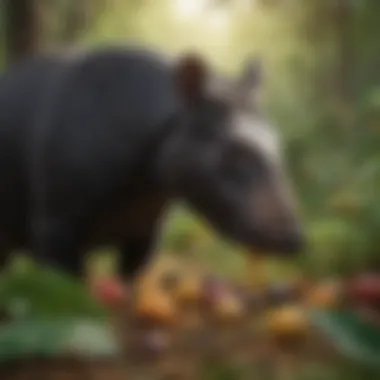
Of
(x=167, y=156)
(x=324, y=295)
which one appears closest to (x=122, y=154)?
(x=167, y=156)

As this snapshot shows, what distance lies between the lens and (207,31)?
3.46ft

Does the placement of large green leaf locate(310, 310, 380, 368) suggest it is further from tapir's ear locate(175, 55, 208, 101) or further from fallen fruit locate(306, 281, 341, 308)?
tapir's ear locate(175, 55, 208, 101)

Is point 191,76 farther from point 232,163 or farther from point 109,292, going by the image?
point 109,292

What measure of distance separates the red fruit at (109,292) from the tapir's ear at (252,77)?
0.26 meters

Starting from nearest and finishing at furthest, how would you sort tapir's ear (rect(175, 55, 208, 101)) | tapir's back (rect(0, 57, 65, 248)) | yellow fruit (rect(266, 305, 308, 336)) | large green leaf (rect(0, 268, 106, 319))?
large green leaf (rect(0, 268, 106, 319)) < yellow fruit (rect(266, 305, 308, 336)) < tapir's ear (rect(175, 55, 208, 101)) < tapir's back (rect(0, 57, 65, 248))

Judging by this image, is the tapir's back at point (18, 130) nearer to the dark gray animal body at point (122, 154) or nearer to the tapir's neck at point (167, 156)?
the dark gray animal body at point (122, 154)

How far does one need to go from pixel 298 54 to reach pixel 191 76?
0.16m

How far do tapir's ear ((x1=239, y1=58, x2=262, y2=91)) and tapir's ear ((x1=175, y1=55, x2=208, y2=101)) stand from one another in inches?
2.0

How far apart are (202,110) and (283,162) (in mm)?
106

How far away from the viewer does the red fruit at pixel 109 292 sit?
3.26ft

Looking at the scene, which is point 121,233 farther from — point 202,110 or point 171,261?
point 202,110

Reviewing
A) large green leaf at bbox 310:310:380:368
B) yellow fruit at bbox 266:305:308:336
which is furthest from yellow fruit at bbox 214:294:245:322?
large green leaf at bbox 310:310:380:368

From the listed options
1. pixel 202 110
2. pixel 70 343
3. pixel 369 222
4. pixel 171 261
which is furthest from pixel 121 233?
pixel 70 343

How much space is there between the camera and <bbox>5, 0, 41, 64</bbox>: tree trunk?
1.09m
